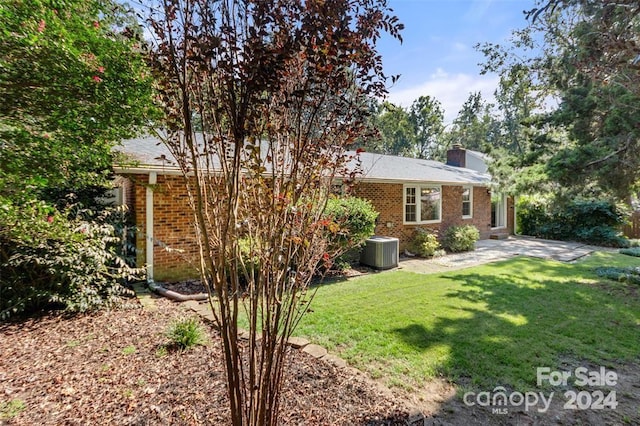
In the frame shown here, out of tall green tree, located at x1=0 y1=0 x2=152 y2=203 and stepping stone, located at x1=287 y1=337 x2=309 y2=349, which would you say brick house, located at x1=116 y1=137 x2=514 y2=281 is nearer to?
tall green tree, located at x1=0 y1=0 x2=152 y2=203

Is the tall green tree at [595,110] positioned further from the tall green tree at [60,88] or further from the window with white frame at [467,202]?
the tall green tree at [60,88]

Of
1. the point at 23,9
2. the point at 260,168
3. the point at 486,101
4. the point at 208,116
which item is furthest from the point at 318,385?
the point at 486,101

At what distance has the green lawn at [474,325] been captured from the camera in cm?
363

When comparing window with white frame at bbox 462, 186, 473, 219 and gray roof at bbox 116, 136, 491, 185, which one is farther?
window with white frame at bbox 462, 186, 473, 219

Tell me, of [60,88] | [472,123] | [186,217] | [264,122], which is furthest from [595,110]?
[472,123]

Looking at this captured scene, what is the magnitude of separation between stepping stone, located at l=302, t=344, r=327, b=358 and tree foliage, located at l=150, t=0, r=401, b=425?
5.59ft

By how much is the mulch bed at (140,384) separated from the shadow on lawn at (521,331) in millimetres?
1334

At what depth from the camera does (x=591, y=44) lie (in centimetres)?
707

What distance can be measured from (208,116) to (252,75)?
1.58 feet

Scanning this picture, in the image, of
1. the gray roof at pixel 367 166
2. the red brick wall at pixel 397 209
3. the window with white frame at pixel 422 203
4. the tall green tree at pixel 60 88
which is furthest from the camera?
the window with white frame at pixel 422 203

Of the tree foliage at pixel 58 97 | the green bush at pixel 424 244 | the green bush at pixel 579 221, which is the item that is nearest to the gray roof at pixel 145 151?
the tree foliage at pixel 58 97

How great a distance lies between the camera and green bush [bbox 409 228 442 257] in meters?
10.9

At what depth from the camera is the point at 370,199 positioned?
1056 cm

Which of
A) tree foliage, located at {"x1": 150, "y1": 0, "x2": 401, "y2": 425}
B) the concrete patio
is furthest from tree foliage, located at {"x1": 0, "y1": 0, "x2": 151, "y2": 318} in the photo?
the concrete patio
